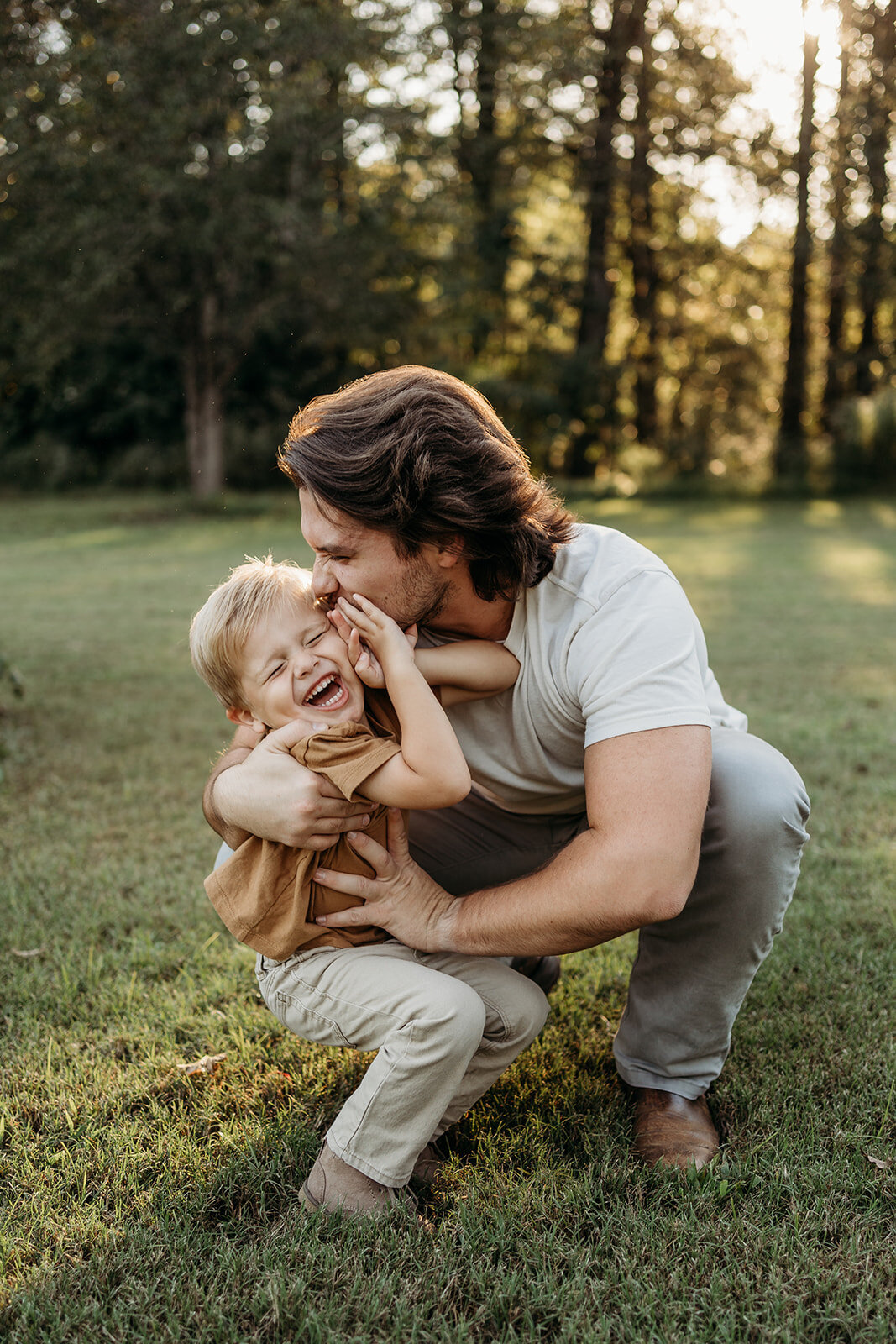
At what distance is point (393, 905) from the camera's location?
210cm

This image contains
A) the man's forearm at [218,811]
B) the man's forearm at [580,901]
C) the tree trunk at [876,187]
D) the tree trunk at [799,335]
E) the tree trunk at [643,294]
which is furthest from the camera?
the tree trunk at [643,294]

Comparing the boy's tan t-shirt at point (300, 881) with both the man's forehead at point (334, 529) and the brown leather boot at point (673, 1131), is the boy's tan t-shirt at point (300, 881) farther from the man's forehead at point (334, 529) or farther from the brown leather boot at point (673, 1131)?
the brown leather boot at point (673, 1131)

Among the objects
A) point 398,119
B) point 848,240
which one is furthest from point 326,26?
point 848,240

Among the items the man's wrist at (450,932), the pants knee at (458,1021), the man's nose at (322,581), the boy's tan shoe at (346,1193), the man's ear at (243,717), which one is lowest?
the boy's tan shoe at (346,1193)

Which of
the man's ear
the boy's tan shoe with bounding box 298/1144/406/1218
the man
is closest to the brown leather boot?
the man

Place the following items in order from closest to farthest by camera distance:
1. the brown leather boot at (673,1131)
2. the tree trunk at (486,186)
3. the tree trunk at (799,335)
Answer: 1. the brown leather boot at (673,1131)
2. the tree trunk at (799,335)
3. the tree trunk at (486,186)

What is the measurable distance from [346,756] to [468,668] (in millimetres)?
314

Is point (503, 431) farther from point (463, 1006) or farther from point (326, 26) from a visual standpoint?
point (326, 26)

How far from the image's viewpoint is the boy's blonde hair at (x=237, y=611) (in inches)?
86.0

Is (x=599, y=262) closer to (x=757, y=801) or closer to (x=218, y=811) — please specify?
(x=757, y=801)

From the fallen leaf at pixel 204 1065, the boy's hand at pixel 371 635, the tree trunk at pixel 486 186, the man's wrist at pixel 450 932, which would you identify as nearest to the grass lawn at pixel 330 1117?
the fallen leaf at pixel 204 1065

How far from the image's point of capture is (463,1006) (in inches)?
76.5

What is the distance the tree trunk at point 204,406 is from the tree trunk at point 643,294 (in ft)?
31.0

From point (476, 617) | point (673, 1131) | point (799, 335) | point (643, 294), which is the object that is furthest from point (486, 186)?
point (673, 1131)
